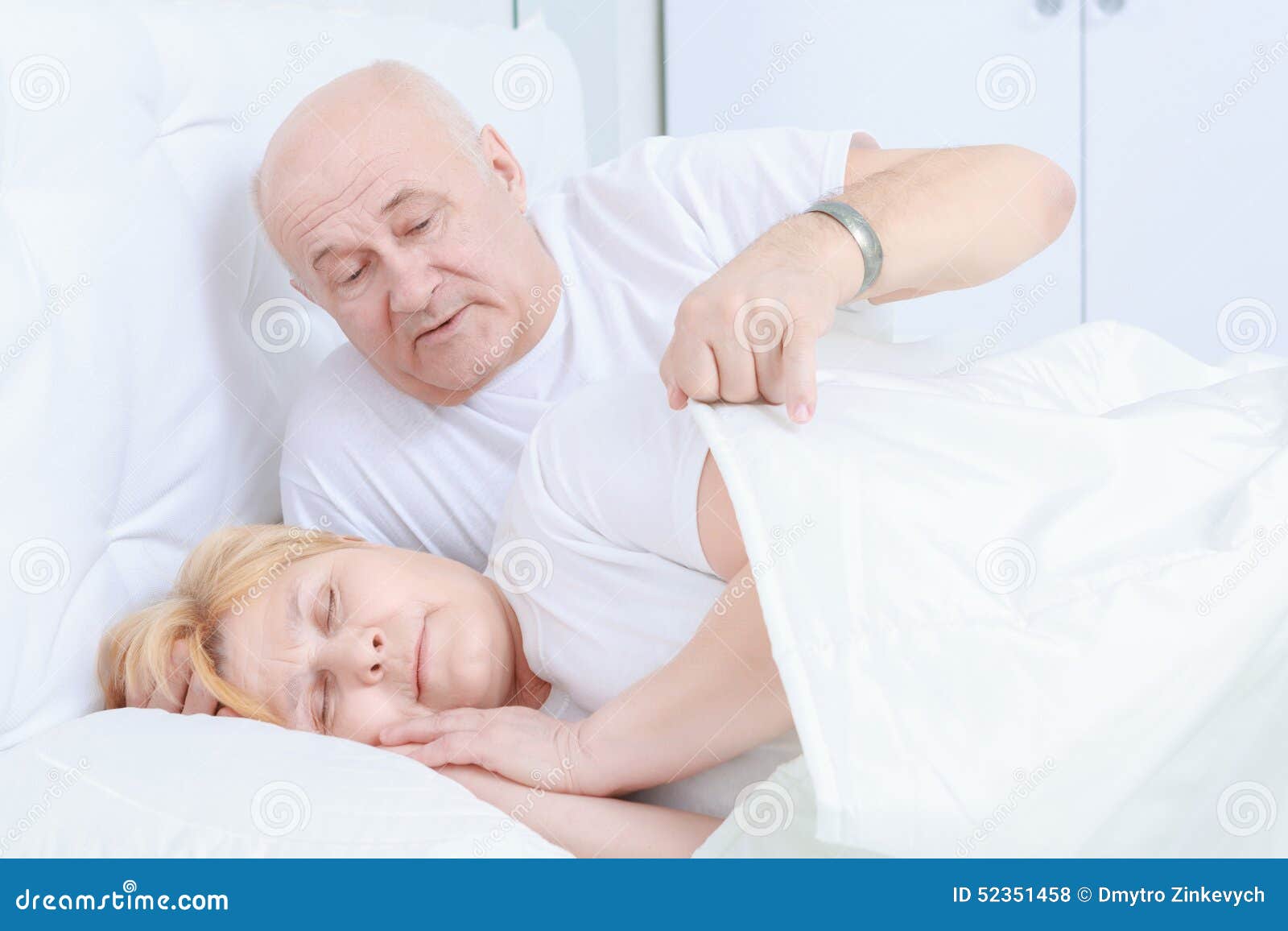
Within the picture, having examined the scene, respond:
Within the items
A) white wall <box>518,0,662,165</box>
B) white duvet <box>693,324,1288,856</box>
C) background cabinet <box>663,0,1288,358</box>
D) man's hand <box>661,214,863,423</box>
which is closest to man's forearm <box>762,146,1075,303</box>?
man's hand <box>661,214,863,423</box>

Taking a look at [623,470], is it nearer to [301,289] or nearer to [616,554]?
[616,554]

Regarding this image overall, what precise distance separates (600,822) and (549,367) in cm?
69

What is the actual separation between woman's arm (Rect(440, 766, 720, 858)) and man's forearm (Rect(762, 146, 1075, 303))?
523 mm

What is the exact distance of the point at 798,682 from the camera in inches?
29.1

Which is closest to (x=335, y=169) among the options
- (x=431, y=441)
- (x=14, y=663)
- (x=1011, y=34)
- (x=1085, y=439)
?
(x=431, y=441)

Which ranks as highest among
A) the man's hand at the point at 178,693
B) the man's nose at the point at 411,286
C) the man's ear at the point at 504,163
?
the man's ear at the point at 504,163

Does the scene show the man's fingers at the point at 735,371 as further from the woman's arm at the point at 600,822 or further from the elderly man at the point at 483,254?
the elderly man at the point at 483,254

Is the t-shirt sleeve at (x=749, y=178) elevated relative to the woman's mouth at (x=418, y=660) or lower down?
elevated

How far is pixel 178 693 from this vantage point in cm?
111

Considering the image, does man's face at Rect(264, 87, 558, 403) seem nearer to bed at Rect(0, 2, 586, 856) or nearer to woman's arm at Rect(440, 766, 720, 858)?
bed at Rect(0, 2, 586, 856)

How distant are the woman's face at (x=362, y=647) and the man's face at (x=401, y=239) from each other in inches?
14.6

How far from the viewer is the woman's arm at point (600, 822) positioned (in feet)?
2.86

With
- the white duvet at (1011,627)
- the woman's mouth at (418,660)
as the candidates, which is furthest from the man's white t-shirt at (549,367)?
the white duvet at (1011,627)

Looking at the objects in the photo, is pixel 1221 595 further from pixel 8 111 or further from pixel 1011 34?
pixel 1011 34
